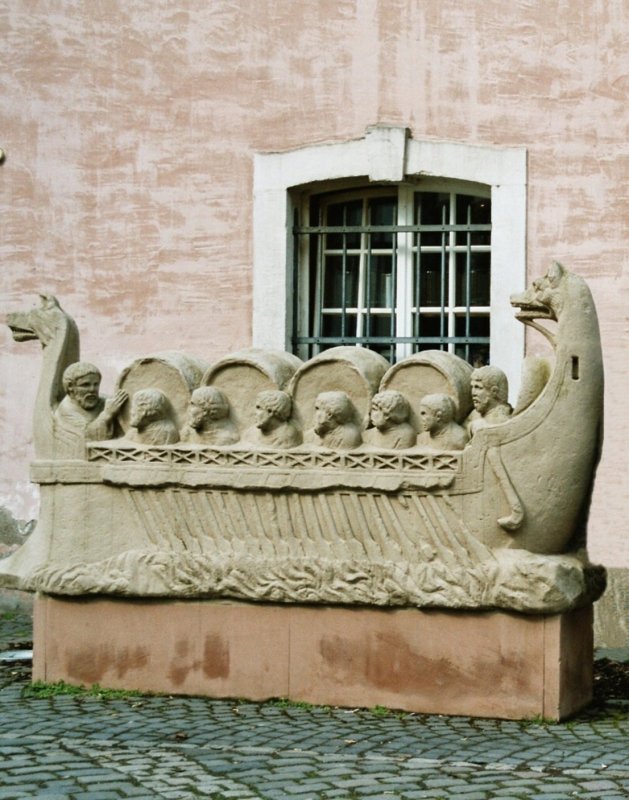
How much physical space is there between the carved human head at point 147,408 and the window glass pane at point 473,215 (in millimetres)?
3620

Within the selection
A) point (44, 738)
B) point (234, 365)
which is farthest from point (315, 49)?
point (44, 738)

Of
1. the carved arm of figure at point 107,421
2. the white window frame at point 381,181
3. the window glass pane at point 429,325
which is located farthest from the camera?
the window glass pane at point 429,325

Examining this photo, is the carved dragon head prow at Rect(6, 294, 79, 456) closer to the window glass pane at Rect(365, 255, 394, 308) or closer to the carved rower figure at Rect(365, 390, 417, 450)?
the carved rower figure at Rect(365, 390, 417, 450)

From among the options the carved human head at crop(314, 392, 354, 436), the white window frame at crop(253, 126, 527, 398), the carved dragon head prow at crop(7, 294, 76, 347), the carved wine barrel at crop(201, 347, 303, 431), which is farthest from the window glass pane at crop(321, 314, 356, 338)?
the carved human head at crop(314, 392, 354, 436)

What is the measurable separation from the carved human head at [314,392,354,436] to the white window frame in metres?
3.11

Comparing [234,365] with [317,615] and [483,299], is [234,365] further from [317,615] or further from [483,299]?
[483,299]

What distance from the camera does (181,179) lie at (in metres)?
11.4

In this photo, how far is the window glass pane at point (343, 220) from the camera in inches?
450

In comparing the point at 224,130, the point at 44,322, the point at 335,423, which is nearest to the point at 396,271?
the point at 224,130

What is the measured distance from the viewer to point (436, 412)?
7.51m

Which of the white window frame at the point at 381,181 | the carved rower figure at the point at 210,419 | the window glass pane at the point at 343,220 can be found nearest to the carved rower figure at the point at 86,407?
the carved rower figure at the point at 210,419

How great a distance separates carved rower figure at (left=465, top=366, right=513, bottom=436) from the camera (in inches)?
295

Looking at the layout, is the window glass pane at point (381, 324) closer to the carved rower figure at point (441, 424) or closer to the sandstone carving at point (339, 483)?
the sandstone carving at point (339, 483)

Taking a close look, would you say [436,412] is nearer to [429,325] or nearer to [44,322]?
[44,322]
